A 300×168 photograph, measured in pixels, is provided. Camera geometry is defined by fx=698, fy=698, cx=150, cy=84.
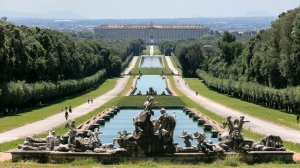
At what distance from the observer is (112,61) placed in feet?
503

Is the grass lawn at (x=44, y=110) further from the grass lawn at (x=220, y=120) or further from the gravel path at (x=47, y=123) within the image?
the grass lawn at (x=220, y=120)

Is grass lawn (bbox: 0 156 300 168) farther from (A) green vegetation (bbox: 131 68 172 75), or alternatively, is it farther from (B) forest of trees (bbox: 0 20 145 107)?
(A) green vegetation (bbox: 131 68 172 75)

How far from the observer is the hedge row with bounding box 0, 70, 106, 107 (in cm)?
6825

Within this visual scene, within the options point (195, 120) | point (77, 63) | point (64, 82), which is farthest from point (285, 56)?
point (77, 63)

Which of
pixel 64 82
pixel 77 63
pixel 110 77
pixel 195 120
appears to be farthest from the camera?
pixel 110 77

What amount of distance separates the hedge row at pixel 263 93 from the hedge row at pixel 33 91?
868 inches

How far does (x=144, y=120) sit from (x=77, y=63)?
78.7 meters

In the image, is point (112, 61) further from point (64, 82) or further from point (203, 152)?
point (203, 152)

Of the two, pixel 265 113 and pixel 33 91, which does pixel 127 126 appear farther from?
pixel 33 91

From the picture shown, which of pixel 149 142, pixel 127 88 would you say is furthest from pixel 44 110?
pixel 127 88

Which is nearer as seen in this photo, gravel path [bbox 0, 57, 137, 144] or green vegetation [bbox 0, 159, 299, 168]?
green vegetation [bbox 0, 159, 299, 168]

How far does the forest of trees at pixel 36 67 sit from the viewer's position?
232 ft

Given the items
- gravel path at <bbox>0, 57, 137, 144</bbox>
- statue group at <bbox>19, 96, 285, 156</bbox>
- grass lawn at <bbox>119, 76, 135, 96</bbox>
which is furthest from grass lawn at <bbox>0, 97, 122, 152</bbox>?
grass lawn at <bbox>119, 76, 135, 96</bbox>

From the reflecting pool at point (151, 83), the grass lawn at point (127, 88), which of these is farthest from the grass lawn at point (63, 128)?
the reflecting pool at point (151, 83)
